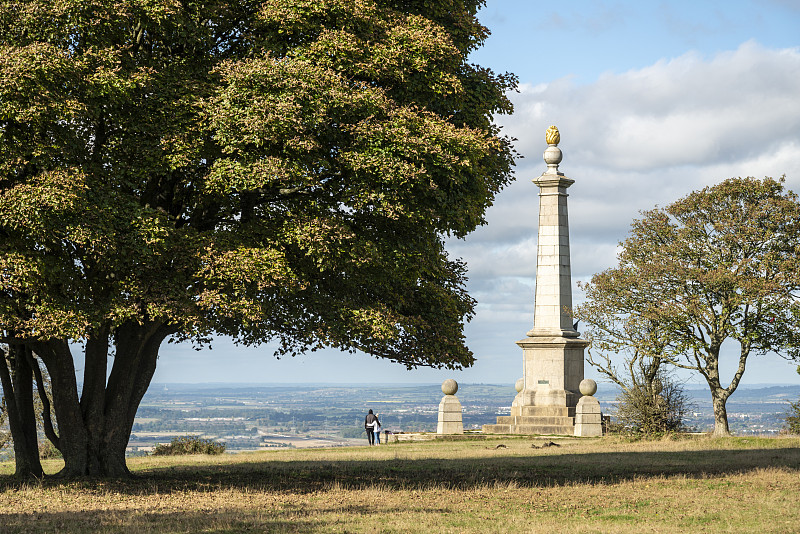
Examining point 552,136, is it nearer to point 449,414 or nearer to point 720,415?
point 449,414

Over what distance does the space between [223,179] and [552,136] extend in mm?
23666

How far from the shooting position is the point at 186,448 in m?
31.6

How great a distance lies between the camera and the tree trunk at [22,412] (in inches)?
765

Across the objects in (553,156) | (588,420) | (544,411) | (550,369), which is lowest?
(588,420)

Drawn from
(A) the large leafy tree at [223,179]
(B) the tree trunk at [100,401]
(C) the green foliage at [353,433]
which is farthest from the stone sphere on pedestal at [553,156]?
(C) the green foliage at [353,433]

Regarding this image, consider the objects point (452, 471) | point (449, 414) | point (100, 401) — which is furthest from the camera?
point (449, 414)

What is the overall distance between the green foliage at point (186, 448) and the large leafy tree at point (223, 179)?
12579 mm

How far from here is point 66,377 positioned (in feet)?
60.4

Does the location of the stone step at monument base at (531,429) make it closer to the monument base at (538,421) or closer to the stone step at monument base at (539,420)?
the monument base at (538,421)

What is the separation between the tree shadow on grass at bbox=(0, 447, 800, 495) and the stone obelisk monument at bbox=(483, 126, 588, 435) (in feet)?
29.0

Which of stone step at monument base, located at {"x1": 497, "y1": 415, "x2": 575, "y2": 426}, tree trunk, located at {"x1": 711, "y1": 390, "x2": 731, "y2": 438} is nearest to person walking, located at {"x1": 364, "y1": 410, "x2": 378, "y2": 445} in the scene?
stone step at monument base, located at {"x1": 497, "y1": 415, "x2": 575, "y2": 426}

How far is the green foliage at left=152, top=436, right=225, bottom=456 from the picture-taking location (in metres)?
31.3

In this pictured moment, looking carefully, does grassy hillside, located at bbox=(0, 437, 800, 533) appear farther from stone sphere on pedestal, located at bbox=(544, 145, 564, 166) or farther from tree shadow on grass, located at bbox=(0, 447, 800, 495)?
stone sphere on pedestal, located at bbox=(544, 145, 564, 166)

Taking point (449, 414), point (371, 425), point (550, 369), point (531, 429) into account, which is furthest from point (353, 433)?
point (550, 369)
